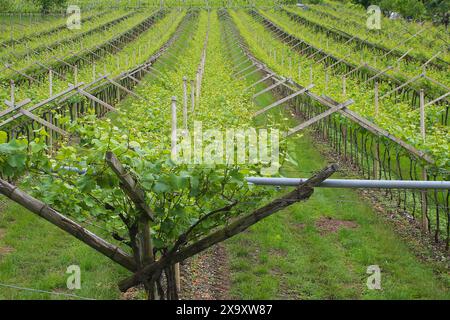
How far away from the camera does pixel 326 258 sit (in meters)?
9.48

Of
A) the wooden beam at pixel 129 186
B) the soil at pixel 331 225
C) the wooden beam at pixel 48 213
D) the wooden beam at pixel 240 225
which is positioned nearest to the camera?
the wooden beam at pixel 129 186

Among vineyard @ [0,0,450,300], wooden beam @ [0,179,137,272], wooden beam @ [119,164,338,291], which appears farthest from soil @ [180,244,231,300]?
wooden beam @ [0,179,137,272]

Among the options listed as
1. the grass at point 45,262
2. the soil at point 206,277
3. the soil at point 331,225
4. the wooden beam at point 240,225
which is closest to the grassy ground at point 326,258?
the soil at point 331,225

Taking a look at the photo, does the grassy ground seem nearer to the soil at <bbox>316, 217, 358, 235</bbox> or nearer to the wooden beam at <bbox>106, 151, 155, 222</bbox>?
the soil at <bbox>316, 217, 358, 235</bbox>

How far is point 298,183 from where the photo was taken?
17.7 feet

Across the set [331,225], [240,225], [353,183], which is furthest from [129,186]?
[331,225]

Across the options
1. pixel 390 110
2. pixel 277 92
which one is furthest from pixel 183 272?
pixel 277 92

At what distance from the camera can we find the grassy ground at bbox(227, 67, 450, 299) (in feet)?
27.3

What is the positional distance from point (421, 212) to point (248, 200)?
5.92 metres

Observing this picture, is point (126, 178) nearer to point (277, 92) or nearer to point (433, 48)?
point (277, 92)

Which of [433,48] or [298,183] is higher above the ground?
[298,183]

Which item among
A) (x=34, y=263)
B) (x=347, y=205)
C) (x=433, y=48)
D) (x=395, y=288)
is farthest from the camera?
(x=433, y=48)

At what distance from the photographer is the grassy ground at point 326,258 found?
8336 millimetres

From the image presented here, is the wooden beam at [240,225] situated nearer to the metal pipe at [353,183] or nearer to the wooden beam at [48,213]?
the metal pipe at [353,183]
